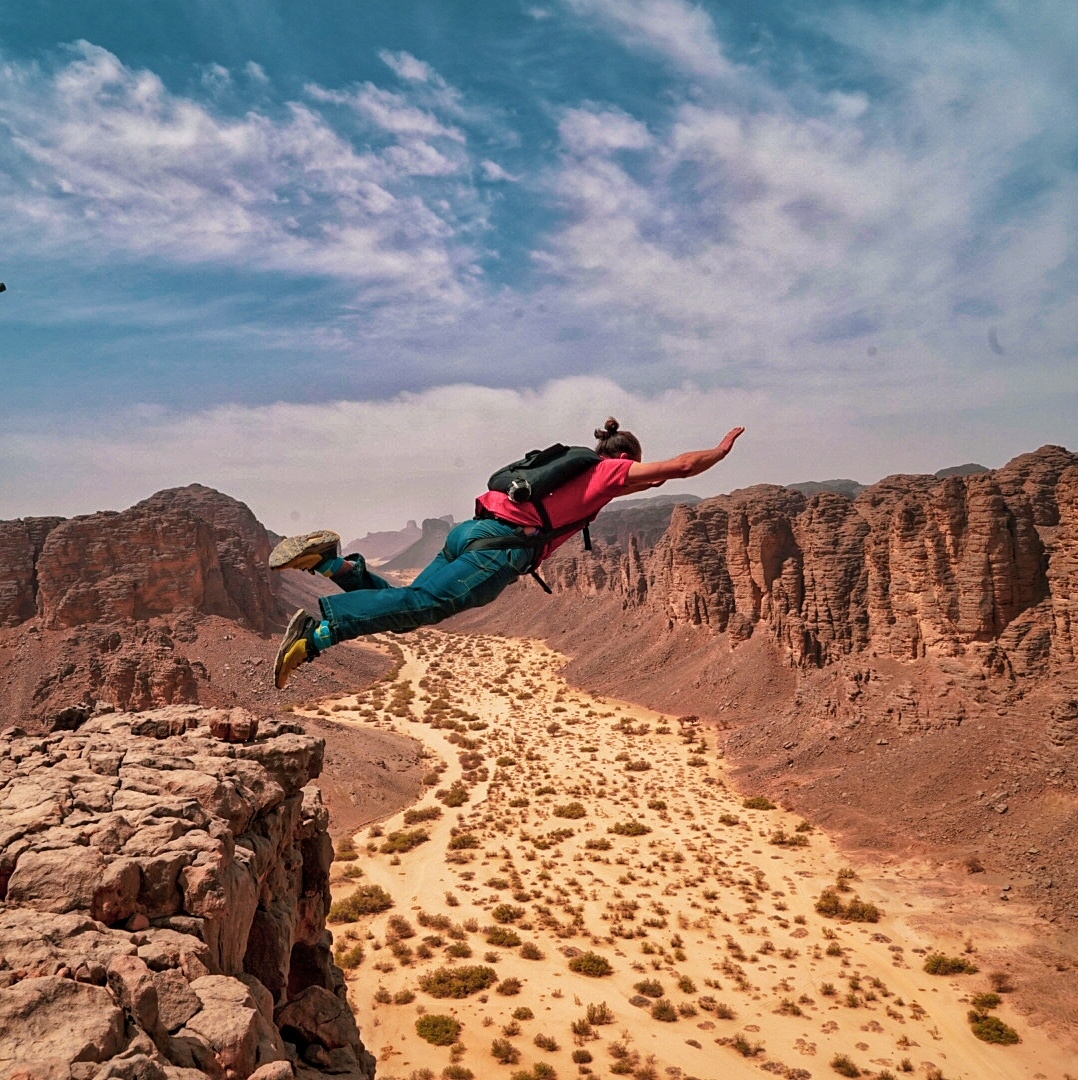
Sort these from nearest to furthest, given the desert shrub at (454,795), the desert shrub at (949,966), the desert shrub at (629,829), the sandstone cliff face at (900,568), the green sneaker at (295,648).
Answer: the green sneaker at (295,648) → the desert shrub at (949,966) → the sandstone cliff face at (900,568) → the desert shrub at (629,829) → the desert shrub at (454,795)

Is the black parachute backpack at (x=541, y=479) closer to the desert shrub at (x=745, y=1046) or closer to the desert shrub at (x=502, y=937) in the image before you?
the desert shrub at (x=745, y=1046)

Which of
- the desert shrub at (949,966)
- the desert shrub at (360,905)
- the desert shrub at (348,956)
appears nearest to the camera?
the desert shrub at (949,966)

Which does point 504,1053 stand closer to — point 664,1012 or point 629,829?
point 664,1012

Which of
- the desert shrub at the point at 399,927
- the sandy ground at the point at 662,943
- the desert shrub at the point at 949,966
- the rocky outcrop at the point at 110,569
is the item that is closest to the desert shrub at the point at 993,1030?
the sandy ground at the point at 662,943

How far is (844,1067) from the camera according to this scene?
1645cm

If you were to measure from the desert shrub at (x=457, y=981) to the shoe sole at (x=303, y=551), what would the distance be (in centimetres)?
1681

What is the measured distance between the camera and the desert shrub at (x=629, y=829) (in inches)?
1225

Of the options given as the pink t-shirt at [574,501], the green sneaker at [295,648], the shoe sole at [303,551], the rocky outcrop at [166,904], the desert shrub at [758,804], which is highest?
the pink t-shirt at [574,501]

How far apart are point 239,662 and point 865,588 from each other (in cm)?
3979

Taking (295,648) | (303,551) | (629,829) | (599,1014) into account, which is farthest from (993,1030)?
(303,551)

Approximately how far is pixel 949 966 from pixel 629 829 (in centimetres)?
1323

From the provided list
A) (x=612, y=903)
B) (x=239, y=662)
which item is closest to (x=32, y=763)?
(x=612, y=903)

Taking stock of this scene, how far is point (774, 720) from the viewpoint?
1585 inches

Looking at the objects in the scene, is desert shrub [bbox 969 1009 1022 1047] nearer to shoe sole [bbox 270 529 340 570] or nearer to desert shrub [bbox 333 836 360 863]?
shoe sole [bbox 270 529 340 570]
